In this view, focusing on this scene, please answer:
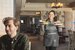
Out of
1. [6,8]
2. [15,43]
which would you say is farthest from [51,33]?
[15,43]

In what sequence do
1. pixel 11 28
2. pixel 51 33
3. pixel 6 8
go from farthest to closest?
1. pixel 51 33
2. pixel 6 8
3. pixel 11 28

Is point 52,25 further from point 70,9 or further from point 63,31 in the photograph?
point 70,9

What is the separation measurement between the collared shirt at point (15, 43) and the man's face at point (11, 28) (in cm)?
7

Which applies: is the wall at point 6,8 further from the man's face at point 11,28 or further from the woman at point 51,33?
the man's face at point 11,28

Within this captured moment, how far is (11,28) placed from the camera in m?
1.90

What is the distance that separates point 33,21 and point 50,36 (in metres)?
17.3

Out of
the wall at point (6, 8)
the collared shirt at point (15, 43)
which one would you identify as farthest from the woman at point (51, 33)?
the collared shirt at point (15, 43)

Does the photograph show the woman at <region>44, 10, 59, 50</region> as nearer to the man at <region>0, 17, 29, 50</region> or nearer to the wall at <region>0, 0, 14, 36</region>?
the wall at <region>0, 0, 14, 36</region>

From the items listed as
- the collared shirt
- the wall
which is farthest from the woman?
the collared shirt

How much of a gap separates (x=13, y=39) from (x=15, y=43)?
0.14 ft

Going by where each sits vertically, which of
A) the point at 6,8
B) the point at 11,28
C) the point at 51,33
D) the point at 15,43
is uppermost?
the point at 6,8

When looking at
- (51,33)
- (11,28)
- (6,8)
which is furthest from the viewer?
(51,33)

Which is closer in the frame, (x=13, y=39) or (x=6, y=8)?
(x=13, y=39)

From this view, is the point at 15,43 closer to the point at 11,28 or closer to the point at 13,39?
the point at 13,39
